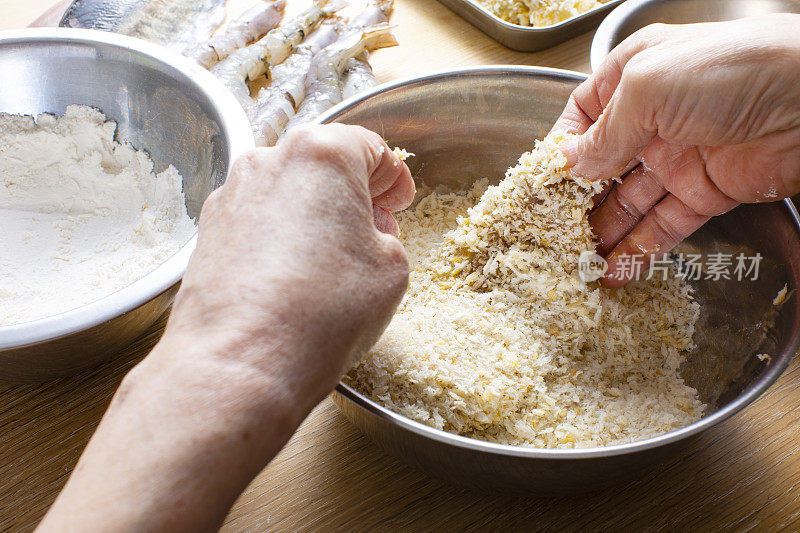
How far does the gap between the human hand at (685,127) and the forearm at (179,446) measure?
0.71 metres

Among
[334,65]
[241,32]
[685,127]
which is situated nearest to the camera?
[685,127]

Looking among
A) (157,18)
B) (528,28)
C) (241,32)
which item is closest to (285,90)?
(241,32)

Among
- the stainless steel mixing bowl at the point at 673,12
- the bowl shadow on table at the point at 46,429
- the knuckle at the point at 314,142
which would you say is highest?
the knuckle at the point at 314,142

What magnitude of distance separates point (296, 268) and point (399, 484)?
1.66 feet

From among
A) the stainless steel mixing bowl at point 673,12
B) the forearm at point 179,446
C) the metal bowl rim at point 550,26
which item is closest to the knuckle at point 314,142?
the forearm at point 179,446

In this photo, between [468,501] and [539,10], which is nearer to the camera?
[468,501]

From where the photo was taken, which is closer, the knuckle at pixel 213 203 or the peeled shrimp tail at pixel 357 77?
the knuckle at pixel 213 203

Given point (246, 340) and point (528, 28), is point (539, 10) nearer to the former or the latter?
point (528, 28)

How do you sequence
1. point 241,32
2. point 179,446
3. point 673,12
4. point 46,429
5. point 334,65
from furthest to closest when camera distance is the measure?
point 241,32 < point 334,65 < point 673,12 < point 46,429 < point 179,446

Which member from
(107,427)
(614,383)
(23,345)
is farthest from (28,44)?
(614,383)

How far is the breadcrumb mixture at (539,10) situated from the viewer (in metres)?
1.74

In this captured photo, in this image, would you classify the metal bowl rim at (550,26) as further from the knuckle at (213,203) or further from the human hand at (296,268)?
the knuckle at (213,203)

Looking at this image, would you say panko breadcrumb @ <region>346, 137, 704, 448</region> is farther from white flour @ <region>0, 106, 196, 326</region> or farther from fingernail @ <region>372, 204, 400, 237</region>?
white flour @ <region>0, 106, 196, 326</region>

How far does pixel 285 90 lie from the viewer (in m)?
1.64
